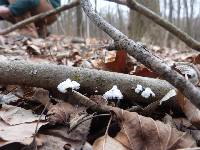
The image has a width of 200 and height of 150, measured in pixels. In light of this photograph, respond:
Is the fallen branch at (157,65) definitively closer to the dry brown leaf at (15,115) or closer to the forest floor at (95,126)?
the forest floor at (95,126)

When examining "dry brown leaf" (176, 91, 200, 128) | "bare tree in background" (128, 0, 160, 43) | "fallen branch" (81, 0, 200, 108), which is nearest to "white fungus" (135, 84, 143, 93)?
"dry brown leaf" (176, 91, 200, 128)

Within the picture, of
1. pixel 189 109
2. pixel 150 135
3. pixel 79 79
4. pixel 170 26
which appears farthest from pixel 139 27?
pixel 150 135

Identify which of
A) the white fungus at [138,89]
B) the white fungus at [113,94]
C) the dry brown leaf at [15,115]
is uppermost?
the white fungus at [138,89]

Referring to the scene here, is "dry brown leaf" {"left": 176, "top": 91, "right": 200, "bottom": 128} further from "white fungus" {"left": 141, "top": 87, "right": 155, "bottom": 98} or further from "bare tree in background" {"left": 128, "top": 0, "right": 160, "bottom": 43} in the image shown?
"bare tree in background" {"left": 128, "top": 0, "right": 160, "bottom": 43}

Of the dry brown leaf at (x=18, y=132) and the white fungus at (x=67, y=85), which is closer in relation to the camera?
the dry brown leaf at (x=18, y=132)

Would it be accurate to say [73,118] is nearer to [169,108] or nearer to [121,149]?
[121,149]

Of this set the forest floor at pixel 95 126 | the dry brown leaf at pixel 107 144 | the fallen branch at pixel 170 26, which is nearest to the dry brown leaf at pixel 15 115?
the forest floor at pixel 95 126

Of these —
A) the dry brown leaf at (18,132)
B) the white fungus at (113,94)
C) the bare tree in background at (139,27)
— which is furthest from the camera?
the bare tree in background at (139,27)

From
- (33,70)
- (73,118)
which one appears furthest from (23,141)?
(33,70)
